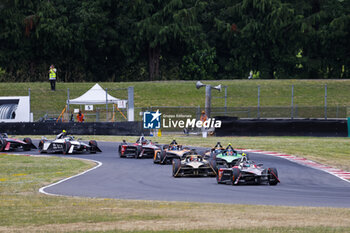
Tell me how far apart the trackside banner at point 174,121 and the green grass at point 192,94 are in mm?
5052

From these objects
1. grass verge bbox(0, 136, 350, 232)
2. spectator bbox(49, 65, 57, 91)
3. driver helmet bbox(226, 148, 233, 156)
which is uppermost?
spectator bbox(49, 65, 57, 91)

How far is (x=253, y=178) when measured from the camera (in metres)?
15.8

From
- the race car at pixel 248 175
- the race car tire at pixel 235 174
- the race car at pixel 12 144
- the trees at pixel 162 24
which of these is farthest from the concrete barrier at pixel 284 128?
the trees at pixel 162 24

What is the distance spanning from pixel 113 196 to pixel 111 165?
7720 millimetres

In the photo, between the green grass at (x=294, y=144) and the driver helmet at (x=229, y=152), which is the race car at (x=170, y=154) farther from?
the green grass at (x=294, y=144)

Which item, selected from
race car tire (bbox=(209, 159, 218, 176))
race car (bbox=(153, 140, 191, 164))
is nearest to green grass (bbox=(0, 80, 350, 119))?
race car (bbox=(153, 140, 191, 164))

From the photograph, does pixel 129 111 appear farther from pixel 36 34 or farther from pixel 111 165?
pixel 36 34

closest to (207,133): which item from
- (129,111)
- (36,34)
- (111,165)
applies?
(129,111)

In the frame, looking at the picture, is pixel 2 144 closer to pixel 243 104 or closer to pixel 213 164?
pixel 213 164

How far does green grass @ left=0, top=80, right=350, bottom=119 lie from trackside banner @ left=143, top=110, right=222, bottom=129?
5.05 meters

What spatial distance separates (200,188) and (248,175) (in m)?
1.34

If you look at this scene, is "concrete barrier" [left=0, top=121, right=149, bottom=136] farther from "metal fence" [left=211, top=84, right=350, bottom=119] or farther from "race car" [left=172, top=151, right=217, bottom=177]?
"race car" [left=172, top=151, right=217, bottom=177]

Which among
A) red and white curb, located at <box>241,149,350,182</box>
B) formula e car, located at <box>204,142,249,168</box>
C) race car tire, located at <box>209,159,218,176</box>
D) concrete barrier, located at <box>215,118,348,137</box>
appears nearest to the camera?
race car tire, located at <box>209,159,218,176</box>

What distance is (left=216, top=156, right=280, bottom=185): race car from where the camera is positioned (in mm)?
15648
